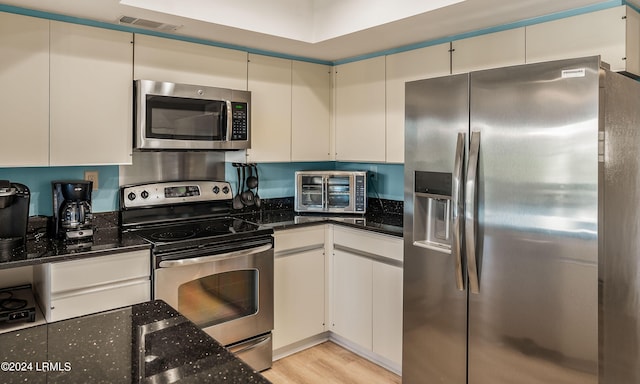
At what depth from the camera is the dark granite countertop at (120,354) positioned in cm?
97

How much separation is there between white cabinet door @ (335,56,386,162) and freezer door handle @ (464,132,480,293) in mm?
1250

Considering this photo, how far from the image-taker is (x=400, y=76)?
3.14 metres

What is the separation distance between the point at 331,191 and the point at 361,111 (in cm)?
65

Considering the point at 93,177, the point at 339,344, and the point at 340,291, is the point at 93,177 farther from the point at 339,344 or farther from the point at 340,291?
the point at 339,344

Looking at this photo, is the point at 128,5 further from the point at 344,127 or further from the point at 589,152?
the point at 589,152

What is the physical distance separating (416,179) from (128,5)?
1708mm

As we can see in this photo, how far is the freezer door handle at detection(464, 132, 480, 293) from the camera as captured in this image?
2043 millimetres

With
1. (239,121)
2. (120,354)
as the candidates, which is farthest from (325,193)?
(120,354)

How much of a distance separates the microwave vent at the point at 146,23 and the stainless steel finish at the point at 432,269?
1.44 m

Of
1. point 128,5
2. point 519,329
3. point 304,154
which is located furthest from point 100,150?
point 519,329

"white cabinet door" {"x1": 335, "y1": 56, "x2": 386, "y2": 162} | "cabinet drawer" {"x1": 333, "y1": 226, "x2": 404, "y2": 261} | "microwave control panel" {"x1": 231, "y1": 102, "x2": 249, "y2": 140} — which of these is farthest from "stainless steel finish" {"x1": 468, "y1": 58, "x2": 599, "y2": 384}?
"microwave control panel" {"x1": 231, "y1": 102, "x2": 249, "y2": 140}

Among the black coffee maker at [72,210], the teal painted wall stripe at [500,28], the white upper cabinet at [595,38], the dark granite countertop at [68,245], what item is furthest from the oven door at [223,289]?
the white upper cabinet at [595,38]

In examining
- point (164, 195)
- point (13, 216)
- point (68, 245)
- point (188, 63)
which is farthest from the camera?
point (164, 195)

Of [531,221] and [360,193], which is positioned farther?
[360,193]
